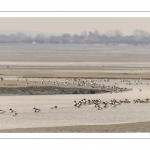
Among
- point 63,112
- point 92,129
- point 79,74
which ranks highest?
point 79,74

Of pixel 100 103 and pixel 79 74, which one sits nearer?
pixel 100 103

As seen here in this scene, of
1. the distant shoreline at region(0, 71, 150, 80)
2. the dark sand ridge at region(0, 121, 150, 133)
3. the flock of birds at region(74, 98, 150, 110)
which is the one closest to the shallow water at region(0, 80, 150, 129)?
the flock of birds at region(74, 98, 150, 110)

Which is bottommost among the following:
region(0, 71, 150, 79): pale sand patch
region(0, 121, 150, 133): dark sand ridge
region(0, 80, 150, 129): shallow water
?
region(0, 121, 150, 133): dark sand ridge

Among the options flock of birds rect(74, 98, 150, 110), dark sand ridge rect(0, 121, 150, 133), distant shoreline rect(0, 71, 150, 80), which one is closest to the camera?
dark sand ridge rect(0, 121, 150, 133)

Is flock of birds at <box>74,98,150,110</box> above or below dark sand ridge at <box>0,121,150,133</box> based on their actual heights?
above

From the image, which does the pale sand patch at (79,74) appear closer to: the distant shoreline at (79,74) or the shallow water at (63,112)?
the distant shoreline at (79,74)

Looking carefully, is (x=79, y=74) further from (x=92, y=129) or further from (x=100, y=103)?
(x=92, y=129)

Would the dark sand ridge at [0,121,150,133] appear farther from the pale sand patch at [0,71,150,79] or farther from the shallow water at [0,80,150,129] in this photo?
the pale sand patch at [0,71,150,79]

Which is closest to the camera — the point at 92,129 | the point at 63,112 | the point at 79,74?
the point at 92,129

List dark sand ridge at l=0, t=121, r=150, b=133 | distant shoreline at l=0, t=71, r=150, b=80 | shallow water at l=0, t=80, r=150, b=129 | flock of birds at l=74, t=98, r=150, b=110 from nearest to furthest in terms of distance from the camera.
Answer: dark sand ridge at l=0, t=121, r=150, b=133, shallow water at l=0, t=80, r=150, b=129, flock of birds at l=74, t=98, r=150, b=110, distant shoreline at l=0, t=71, r=150, b=80

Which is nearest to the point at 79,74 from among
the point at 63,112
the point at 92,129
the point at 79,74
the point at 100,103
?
the point at 79,74

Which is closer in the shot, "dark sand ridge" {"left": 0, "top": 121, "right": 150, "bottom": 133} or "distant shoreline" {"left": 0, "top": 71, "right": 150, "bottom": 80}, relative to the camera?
"dark sand ridge" {"left": 0, "top": 121, "right": 150, "bottom": 133}
